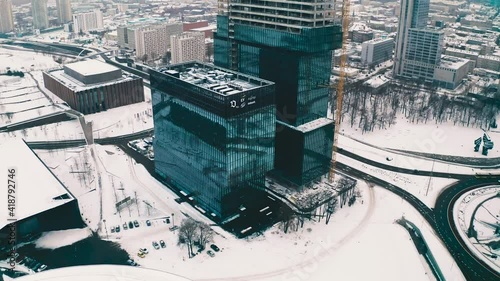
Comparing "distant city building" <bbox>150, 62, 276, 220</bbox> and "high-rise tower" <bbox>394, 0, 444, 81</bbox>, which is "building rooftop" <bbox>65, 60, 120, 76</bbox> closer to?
"distant city building" <bbox>150, 62, 276, 220</bbox>

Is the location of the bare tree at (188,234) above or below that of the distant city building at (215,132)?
below

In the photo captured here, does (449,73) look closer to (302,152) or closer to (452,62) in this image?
(452,62)

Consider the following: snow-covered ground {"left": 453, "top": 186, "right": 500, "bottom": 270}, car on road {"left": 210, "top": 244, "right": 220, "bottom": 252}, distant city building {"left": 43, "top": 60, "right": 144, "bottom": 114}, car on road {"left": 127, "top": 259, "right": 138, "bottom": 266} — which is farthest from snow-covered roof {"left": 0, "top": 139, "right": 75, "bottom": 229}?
snow-covered ground {"left": 453, "top": 186, "right": 500, "bottom": 270}

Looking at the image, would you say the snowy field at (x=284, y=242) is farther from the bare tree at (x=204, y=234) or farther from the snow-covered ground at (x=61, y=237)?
the snow-covered ground at (x=61, y=237)

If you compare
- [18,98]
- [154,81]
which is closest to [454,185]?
[154,81]

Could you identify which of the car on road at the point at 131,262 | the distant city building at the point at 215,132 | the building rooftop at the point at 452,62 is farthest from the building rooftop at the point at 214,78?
the building rooftop at the point at 452,62

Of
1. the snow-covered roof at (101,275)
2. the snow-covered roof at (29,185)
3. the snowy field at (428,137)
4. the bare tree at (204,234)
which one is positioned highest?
the snow-covered roof at (101,275)
